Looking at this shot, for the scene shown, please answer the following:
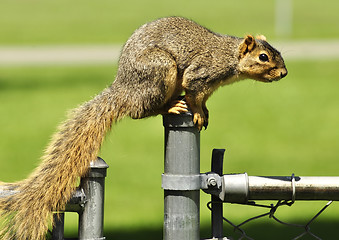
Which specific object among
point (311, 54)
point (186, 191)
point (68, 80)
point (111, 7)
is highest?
point (111, 7)

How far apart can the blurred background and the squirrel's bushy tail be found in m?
0.10

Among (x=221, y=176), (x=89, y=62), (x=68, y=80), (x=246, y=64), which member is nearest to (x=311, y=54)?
(x=89, y=62)

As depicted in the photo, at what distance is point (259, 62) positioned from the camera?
313 centimetres

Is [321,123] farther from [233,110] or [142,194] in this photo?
[142,194]

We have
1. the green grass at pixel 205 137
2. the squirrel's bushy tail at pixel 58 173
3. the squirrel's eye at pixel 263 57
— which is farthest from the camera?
the green grass at pixel 205 137

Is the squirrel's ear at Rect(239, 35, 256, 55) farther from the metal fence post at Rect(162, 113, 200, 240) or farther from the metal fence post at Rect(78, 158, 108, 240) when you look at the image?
the metal fence post at Rect(78, 158, 108, 240)

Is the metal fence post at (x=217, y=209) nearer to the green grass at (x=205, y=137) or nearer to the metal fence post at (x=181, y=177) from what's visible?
the metal fence post at (x=181, y=177)

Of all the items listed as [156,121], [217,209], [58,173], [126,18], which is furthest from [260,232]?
[126,18]

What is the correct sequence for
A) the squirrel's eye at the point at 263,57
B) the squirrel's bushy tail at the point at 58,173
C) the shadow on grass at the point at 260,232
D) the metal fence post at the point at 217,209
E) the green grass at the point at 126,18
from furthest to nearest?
the green grass at the point at 126,18
the shadow on grass at the point at 260,232
the squirrel's eye at the point at 263,57
the metal fence post at the point at 217,209
the squirrel's bushy tail at the point at 58,173

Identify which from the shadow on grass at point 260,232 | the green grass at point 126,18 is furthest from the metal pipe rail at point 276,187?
the green grass at point 126,18

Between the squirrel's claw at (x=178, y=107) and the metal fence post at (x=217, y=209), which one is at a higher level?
the squirrel's claw at (x=178, y=107)

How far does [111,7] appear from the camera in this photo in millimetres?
27984

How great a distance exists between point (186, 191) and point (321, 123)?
7.04 metres

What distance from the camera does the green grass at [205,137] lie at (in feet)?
16.9
